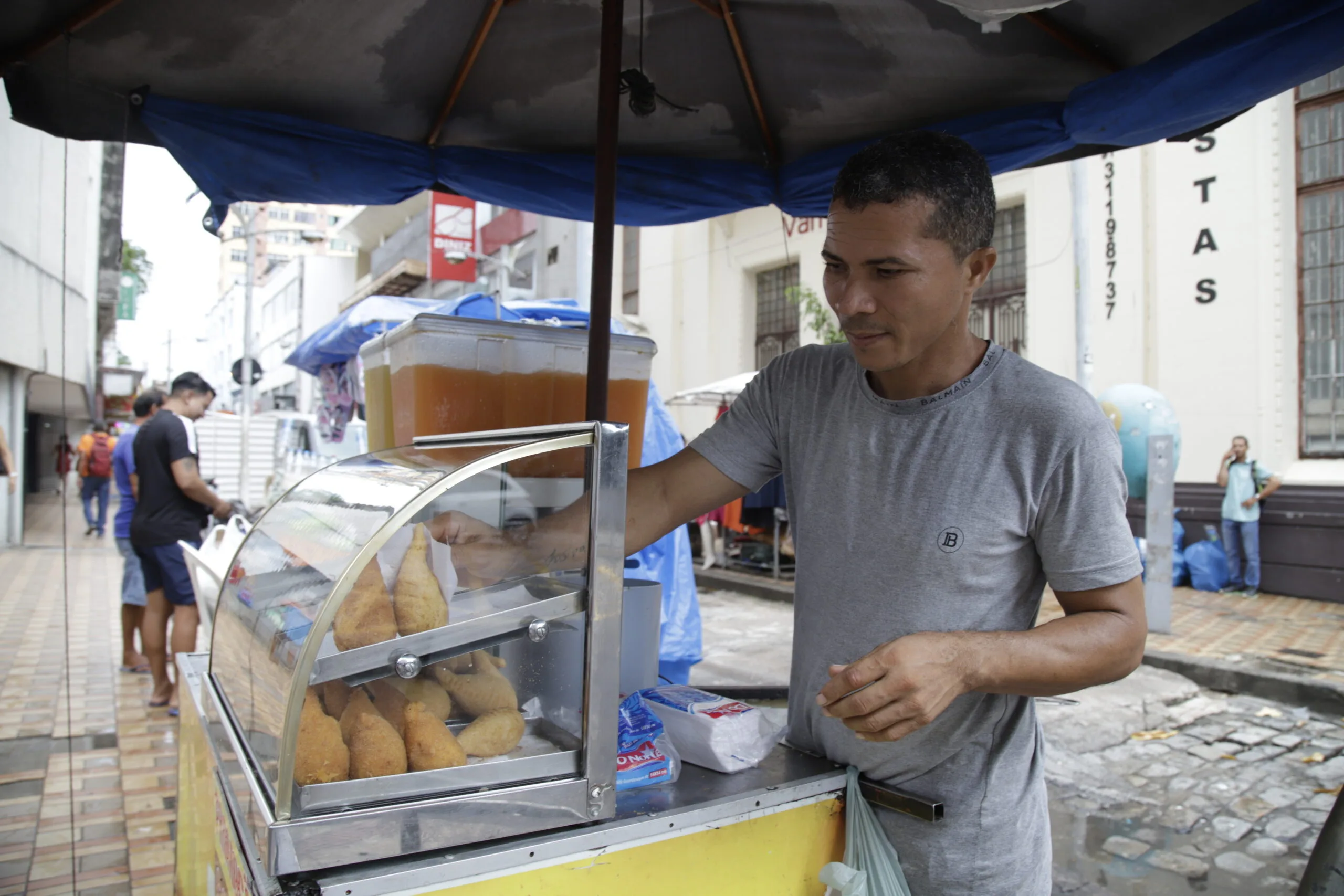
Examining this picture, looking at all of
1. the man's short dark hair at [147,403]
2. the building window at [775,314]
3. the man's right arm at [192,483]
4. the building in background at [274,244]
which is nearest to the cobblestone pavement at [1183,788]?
the man's right arm at [192,483]

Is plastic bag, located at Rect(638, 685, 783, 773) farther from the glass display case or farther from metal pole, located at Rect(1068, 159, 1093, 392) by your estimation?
metal pole, located at Rect(1068, 159, 1093, 392)

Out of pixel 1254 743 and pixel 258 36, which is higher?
pixel 258 36

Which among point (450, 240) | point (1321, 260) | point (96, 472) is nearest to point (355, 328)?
point (1321, 260)

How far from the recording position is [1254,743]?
5020mm

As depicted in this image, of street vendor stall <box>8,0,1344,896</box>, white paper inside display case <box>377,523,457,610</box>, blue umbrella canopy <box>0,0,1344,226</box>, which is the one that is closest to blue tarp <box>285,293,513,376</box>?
blue umbrella canopy <box>0,0,1344,226</box>

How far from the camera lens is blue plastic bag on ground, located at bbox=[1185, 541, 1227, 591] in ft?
30.0

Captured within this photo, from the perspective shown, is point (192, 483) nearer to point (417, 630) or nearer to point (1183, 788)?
point (417, 630)

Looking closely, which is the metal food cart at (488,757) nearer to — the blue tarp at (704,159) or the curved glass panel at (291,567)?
the curved glass panel at (291,567)

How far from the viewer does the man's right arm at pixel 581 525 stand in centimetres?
138

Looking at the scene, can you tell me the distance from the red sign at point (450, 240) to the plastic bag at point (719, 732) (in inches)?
551

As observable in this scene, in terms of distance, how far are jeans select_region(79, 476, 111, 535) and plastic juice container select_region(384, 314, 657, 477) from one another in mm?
15143

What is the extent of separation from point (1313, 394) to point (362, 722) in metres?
10.4

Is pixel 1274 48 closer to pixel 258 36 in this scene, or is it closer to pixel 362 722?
pixel 362 722

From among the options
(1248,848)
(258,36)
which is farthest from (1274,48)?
(1248,848)
